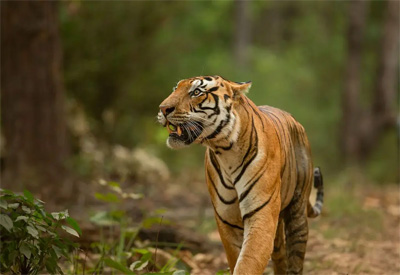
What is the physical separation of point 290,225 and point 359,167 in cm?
1071

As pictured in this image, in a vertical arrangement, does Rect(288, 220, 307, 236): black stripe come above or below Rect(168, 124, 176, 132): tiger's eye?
below

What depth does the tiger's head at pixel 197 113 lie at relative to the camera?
406 cm

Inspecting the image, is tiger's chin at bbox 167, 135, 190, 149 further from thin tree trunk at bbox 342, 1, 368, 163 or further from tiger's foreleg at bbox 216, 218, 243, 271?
thin tree trunk at bbox 342, 1, 368, 163

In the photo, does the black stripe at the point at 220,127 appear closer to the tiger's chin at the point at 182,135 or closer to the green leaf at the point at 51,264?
the tiger's chin at the point at 182,135

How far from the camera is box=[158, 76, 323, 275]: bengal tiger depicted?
408 cm

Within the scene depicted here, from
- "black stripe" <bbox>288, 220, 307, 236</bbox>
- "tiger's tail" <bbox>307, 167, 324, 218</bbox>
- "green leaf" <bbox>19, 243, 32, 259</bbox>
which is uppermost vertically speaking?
"tiger's tail" <bbox>307, 167, 324, 218</bbox>

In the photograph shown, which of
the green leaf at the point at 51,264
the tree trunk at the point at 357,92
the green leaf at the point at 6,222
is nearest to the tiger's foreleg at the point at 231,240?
the green leaf at the point at 51,264

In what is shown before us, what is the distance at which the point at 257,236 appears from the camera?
4.10 meters

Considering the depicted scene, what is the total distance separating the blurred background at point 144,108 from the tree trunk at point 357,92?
3cm

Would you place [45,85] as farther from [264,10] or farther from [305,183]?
[264,10]

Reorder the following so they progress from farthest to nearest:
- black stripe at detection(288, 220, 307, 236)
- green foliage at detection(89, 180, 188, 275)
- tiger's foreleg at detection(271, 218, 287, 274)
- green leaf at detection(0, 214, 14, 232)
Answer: tiger's foreleg at detection(271, 218, 287, 274)
black stripe at detection(288, 220, 307, 236)
green foliage at detection(89, 180, 188, 275)
green leaf at detection(0, 214, 14, 232)

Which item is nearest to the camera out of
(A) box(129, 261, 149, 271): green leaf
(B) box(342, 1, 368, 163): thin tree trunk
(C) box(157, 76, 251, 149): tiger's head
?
(C) box(157, 76, 251, 149): tiger's head

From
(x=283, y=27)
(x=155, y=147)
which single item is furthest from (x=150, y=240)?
(x=283, y=27)

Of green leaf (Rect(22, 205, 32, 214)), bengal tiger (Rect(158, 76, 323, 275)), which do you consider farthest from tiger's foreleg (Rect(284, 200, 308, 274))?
green leaf (Rect(22, 205, 32, 214))
